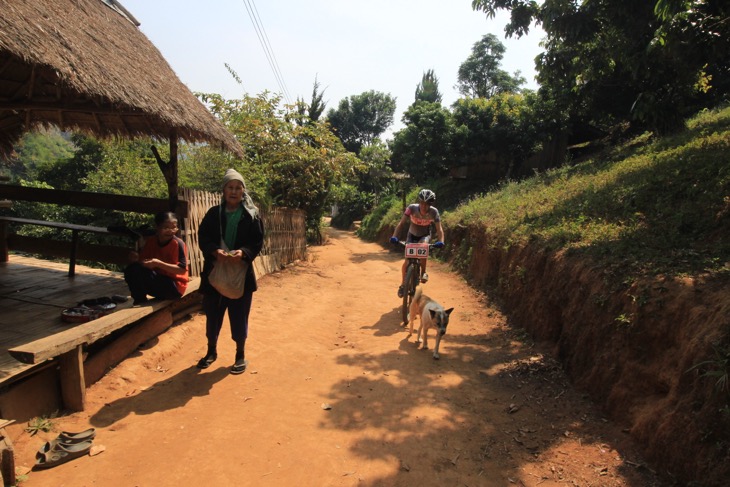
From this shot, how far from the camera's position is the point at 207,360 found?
4.40 meters

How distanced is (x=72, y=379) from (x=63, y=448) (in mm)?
720

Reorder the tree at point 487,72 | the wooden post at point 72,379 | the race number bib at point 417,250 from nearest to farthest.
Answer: the wooden post at point 72,379
the race number bib at point 417,250
the tree at point 487,72

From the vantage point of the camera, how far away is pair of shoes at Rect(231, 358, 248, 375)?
14.2 feet

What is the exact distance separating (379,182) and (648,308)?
25650mm

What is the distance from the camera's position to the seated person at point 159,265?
4.33 m

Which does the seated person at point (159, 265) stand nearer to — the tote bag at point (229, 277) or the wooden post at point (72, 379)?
the tote bag at point (229, 277)

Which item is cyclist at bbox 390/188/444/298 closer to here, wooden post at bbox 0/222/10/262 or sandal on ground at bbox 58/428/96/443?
sandal on ground at bbox 58/428/96/443

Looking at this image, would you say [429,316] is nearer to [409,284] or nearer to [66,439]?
[409,284]

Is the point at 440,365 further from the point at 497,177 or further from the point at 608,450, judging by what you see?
the point at 497,177

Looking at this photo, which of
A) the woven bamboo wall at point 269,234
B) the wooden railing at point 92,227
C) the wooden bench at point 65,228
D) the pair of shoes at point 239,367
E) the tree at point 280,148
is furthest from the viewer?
the tree at point 280,148

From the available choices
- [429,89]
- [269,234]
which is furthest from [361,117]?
[269,234]

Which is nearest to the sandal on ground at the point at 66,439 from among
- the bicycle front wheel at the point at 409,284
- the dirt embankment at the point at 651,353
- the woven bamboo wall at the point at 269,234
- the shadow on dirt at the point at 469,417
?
the shadow on dirt at the point at 469,417

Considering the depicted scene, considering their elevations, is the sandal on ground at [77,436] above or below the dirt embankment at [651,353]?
below

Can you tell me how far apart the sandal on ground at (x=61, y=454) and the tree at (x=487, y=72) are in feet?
132
